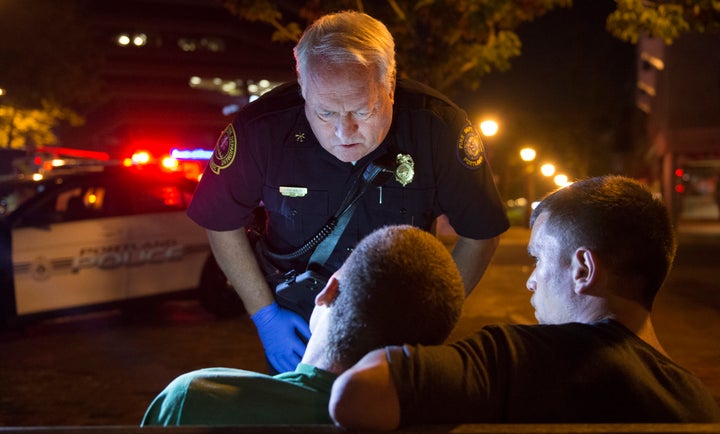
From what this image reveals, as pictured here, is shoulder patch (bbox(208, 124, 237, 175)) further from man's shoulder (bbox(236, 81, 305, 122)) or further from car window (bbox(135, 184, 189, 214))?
car window (bbox(135, 184, 189, 214))

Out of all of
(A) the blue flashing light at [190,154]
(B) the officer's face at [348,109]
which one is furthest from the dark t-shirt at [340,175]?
(A) the blue flashing light at [190,154]

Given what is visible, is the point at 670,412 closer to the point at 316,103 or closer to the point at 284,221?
the point at 316,103

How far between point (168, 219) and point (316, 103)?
5.77 m

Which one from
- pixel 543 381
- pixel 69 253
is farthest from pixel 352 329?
pixel 69 253

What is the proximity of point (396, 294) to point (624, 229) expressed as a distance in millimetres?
549

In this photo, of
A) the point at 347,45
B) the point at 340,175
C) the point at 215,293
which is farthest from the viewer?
the point at 215,293

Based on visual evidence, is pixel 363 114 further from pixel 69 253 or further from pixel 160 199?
pixel 160 199

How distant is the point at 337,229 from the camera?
2.42 metres

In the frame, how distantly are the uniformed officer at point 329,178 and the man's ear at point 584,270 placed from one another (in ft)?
2.66

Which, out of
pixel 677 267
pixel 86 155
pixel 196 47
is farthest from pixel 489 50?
pixel 196 47

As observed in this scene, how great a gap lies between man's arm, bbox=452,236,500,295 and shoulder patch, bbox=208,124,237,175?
834 mm

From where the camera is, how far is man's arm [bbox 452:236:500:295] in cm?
258

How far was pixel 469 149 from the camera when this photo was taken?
2451 millimetres

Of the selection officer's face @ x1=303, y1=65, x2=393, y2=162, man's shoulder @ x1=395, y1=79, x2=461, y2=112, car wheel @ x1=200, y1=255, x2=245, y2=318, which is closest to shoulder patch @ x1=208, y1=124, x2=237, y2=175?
officer's face @ x1=303, y1=65, x2=393, y2=162
